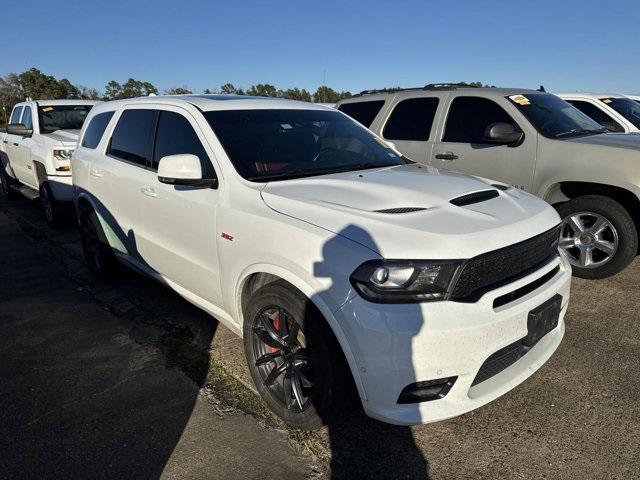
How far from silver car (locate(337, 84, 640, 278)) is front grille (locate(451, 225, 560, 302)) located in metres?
2.38

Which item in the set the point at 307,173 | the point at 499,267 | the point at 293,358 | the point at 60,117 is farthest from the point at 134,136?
the point at 60,117

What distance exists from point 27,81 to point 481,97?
4633 centimetres

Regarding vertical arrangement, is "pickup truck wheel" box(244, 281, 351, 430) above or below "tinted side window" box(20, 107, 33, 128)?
below

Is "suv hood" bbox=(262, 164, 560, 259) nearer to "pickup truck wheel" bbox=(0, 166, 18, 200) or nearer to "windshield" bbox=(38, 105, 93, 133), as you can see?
"windshield" bbox=(38, 105, 93, 133)

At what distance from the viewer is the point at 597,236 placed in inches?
182

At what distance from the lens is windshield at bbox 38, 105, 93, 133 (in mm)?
8203

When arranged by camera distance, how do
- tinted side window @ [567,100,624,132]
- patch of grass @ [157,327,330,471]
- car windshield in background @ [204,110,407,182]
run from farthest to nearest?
tinted side window @ [567,100,624,132] → car windshield in background @ [204,110,407,182] → patch of grass @ [157,327,330,471]

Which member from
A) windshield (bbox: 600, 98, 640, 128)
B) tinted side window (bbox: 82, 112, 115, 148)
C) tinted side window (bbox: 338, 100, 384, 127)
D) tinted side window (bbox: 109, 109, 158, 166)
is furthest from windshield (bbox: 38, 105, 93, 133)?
windshield (bbox: 600, 98, 640, 128)

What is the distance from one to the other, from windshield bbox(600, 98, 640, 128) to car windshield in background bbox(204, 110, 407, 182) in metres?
5.99

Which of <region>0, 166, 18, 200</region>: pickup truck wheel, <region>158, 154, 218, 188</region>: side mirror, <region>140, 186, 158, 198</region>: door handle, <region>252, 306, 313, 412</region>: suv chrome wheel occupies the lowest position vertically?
<region>0, 166, 18, 200</region>: pickup truck wheel

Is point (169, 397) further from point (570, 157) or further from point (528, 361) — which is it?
point (570, 157)

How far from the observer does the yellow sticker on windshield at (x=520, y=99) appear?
5.23m

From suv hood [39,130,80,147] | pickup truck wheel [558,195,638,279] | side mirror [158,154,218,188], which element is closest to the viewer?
side mirror [158,154,218,188]

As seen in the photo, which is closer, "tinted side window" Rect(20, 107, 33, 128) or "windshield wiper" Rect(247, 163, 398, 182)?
"windshield wiper" Rect(247, 163, 398, 182)
